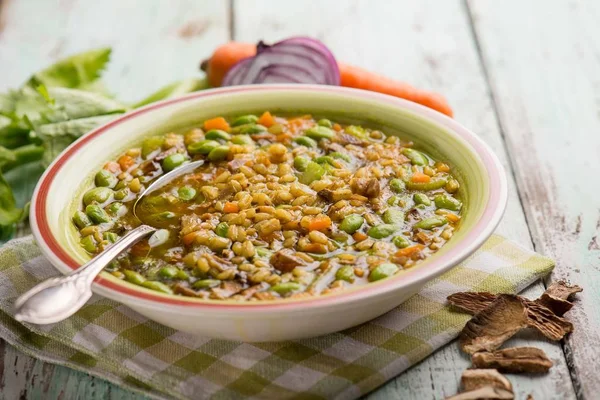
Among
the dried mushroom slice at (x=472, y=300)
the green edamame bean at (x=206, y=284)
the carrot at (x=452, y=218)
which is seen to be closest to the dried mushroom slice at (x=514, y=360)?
the dried mushroom slice at (x=472, y=300)

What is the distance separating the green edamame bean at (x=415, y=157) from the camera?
3859 mm

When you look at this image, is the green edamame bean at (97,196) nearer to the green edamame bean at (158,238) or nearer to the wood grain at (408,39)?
the green edamame bean at (158,238)

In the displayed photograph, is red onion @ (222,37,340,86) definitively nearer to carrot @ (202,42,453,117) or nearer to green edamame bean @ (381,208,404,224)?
carrot @ (202,42,453,117)

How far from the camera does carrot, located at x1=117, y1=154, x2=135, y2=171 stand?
3975 mm

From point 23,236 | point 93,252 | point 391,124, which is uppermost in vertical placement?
point 391,124

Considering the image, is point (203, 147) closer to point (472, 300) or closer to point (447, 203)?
point (447, 203)

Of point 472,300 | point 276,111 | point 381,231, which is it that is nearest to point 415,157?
point 381,231

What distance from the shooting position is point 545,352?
10.8 feet

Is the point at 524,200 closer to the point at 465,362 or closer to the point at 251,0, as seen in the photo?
the point at 465,362

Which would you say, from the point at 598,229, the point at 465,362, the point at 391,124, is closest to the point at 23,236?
the point at 391,124

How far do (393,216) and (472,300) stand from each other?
471mm

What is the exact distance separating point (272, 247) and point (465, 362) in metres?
0.86

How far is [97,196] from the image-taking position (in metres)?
3.68

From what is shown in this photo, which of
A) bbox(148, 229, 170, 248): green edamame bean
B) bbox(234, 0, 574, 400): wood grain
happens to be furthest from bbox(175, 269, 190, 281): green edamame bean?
bbox(234, 0, 574, 400): wood grain
